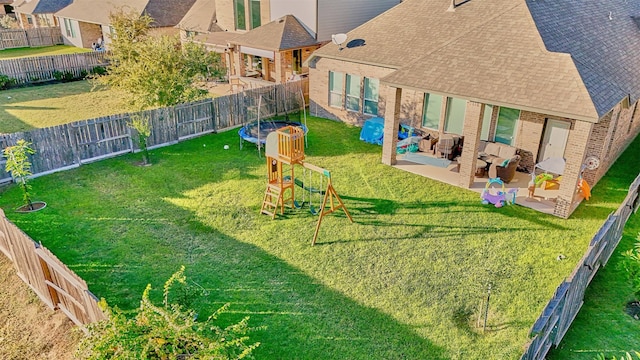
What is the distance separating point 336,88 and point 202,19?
13610 millimetres

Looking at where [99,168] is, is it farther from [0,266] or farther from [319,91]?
[319,91]

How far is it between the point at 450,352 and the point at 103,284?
23.0 feet

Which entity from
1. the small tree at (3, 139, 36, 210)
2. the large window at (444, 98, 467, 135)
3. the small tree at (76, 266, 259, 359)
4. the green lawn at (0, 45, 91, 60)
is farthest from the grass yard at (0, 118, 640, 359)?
the green lawn at (0, 45, 91, 60)

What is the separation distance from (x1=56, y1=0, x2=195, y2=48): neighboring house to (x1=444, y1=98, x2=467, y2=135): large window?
23.3 m


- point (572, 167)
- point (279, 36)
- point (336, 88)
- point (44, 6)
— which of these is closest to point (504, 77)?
point (572, 167)

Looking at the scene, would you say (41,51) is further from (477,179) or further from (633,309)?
(633,309)

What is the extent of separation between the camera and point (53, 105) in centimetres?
2198

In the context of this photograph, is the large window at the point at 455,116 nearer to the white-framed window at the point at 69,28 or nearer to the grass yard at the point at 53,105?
the grass yard at the point at 53,105

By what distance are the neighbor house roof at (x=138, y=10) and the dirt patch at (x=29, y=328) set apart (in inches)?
1046

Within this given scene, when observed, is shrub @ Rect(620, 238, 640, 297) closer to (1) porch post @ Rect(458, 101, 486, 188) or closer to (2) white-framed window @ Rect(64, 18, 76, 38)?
(1) porch post @ Rect(458, 101, 486, 188)

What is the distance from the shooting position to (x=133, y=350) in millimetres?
5191

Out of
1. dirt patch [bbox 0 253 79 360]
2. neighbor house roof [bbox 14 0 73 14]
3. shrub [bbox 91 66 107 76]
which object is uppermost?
neighbor house roof [bbox 14 0 73 14]

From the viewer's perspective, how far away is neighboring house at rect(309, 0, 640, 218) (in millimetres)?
12500

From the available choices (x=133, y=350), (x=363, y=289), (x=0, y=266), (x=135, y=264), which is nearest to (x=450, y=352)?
(x=363, y=289)
